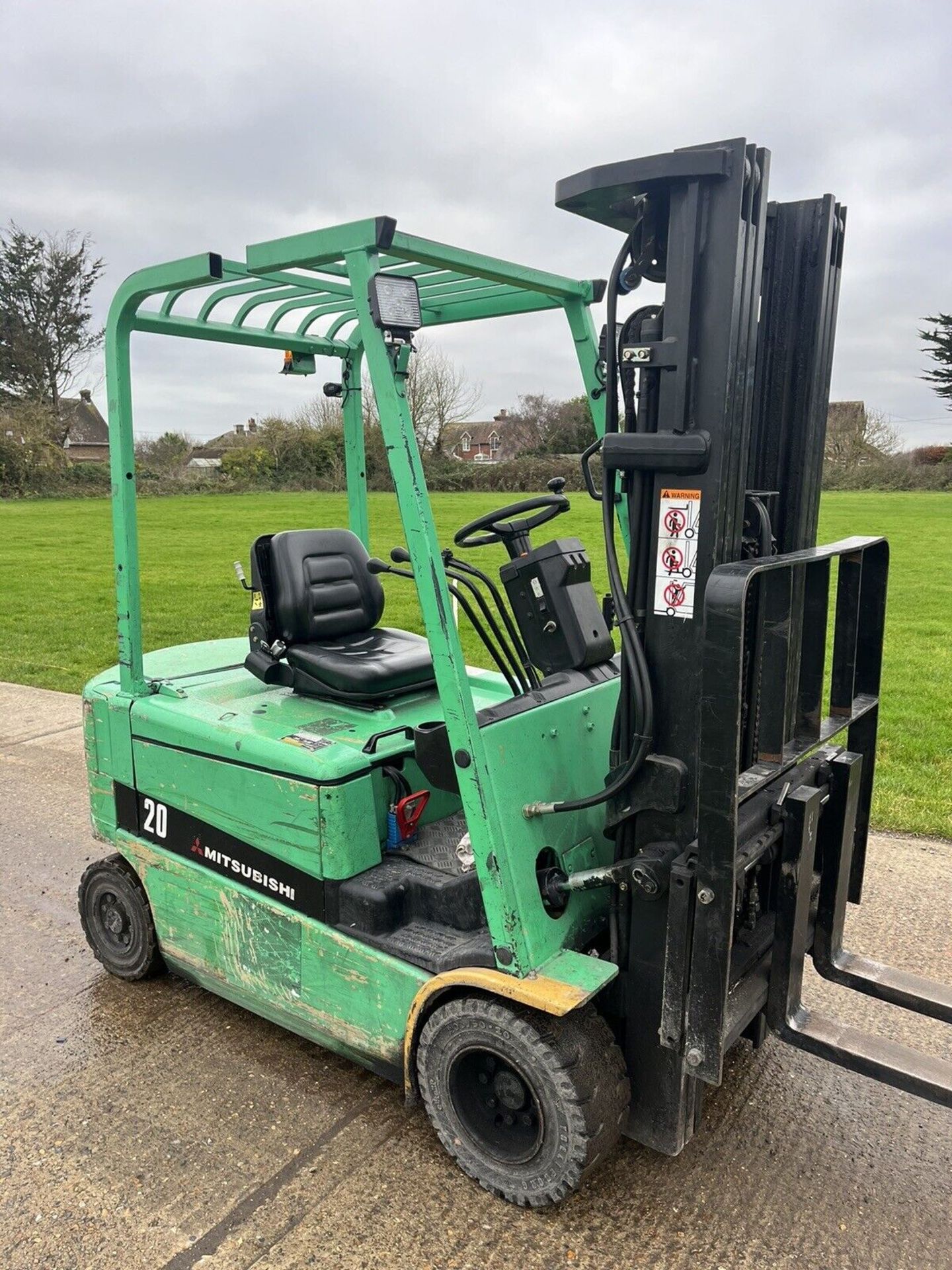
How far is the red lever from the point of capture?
311 centimetres

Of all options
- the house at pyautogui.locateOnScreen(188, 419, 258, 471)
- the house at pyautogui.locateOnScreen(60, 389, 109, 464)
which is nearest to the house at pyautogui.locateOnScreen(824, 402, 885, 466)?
the house at pyautogui.locateOnScreen(188, 419, 258, 471)

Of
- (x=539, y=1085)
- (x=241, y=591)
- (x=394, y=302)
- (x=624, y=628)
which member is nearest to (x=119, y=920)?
(x=539, y=1085)

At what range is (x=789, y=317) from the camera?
2596 millimetres

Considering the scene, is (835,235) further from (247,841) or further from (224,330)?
(247,841)

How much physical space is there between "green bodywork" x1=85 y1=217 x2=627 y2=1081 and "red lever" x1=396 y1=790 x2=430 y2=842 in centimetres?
7

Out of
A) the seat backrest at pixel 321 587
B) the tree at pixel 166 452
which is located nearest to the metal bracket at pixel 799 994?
the seat backrest at pixel 321 587

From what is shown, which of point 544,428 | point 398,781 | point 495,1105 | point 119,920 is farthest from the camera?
point 544,428

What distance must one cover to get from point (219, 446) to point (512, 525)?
168ft

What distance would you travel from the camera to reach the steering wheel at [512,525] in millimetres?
2963

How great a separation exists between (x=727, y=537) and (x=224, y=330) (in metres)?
2.14

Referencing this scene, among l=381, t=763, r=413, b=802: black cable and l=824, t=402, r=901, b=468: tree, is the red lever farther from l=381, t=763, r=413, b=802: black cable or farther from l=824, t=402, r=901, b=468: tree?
l=824, t=402, r=901, b=468: tree

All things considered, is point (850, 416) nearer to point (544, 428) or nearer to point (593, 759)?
point (544, 428)

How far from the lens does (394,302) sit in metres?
2.38

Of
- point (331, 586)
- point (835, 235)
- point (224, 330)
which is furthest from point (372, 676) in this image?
point (835, 235)
